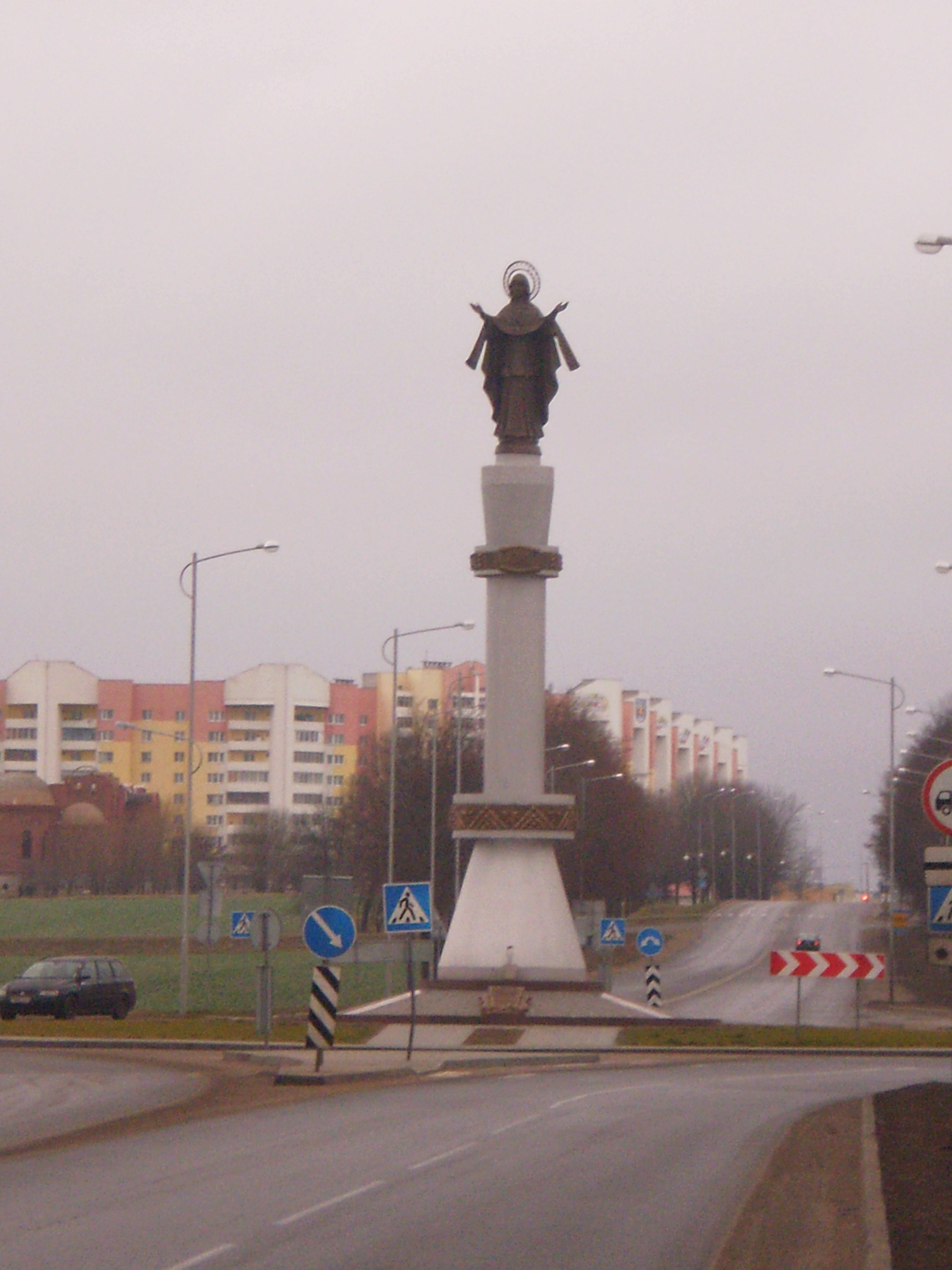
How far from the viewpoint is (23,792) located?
496 feet

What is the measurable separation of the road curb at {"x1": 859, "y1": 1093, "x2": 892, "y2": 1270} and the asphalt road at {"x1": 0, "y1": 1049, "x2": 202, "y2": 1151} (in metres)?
7.04

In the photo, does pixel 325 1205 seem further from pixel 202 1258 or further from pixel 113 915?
pixel 113 915

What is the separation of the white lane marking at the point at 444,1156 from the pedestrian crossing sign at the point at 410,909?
433 inches

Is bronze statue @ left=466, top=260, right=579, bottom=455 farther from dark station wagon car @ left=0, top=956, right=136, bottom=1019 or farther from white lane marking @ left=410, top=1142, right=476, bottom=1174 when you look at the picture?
white lane marking @ left=410, top=1142, right=476, bottom=1174

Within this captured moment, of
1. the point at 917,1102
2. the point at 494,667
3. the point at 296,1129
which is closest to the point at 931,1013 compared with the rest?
the point at 494,667

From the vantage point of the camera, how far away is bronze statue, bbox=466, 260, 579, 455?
42.7 metres

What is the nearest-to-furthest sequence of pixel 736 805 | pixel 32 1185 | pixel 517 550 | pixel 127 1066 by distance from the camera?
pixel 32 1185 < pixel 127 1066 < pixel 517 550 < pixel 736 805

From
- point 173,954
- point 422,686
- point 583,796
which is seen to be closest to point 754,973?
point 583,796

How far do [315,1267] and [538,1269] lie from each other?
46.2 inches

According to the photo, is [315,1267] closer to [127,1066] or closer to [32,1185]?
[32,1185]

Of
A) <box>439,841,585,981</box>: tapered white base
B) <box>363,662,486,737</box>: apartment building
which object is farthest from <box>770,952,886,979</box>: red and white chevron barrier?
<box>363,662,486,737</box>: apartment building

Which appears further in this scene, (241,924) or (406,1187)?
(241,924)

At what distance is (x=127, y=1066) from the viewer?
29.3m

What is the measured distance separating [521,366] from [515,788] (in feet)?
29.3
